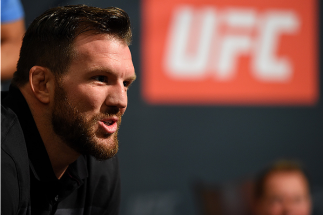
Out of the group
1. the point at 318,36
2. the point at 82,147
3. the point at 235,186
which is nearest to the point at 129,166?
the point at 235,186

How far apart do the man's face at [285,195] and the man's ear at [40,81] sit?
1825mm

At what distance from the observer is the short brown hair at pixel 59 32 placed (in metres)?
0.99

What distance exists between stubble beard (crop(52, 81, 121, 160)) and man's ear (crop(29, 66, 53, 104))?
2 centimetres

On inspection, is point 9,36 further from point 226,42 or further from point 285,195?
point 285,195

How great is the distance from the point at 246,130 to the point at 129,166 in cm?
77

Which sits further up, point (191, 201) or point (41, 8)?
point (41, 8)

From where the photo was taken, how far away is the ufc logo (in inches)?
93.8

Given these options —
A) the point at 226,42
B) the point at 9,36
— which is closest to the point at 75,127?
the point at 9,36

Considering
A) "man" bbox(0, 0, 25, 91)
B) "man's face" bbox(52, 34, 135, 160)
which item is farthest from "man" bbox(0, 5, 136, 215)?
"man" bbox(0, 0, 25, 91)

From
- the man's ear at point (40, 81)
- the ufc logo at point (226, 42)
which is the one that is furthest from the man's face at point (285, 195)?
the man's ear at point (40, 81)

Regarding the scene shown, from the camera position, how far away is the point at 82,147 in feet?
3.31

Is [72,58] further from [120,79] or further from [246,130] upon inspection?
[246,130]

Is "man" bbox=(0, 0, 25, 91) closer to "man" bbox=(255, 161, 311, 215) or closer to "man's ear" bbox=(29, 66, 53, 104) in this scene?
"man's ear" bbox=(29, 66, 53, 104)

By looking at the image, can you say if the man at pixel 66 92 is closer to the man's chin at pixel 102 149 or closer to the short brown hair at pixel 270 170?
the man's chin at pixel 102 149
